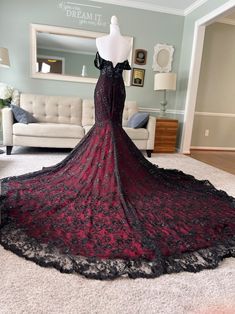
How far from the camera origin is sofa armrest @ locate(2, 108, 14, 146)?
322 centimetres

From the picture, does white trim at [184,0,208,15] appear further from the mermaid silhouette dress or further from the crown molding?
the mermaid silhouette dress

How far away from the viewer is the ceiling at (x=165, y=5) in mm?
3887

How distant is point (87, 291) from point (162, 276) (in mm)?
352

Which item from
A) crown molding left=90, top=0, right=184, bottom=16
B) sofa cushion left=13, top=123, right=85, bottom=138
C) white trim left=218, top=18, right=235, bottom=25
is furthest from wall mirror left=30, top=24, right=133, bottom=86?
white trim left=218, top=18, right=235, bottom=25

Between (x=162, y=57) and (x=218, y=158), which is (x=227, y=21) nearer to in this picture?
(x=162, y=57)

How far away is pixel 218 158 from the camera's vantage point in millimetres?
4082

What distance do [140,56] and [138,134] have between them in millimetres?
1565

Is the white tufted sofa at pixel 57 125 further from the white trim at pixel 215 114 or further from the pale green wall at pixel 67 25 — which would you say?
the white trim at pixel 215 114

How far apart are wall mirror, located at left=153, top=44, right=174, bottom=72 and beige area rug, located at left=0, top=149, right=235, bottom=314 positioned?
12.5 ft

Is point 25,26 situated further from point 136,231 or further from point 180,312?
point 180,312

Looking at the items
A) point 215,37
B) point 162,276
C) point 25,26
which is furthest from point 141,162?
point 215,37

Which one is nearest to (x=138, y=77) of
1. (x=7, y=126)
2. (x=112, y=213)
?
(x=7, y=126)

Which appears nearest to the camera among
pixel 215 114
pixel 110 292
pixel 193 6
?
pixel 110 292

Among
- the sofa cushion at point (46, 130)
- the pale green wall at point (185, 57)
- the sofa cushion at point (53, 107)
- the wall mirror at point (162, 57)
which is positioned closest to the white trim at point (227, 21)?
the pale green wall at point (185, 57)
